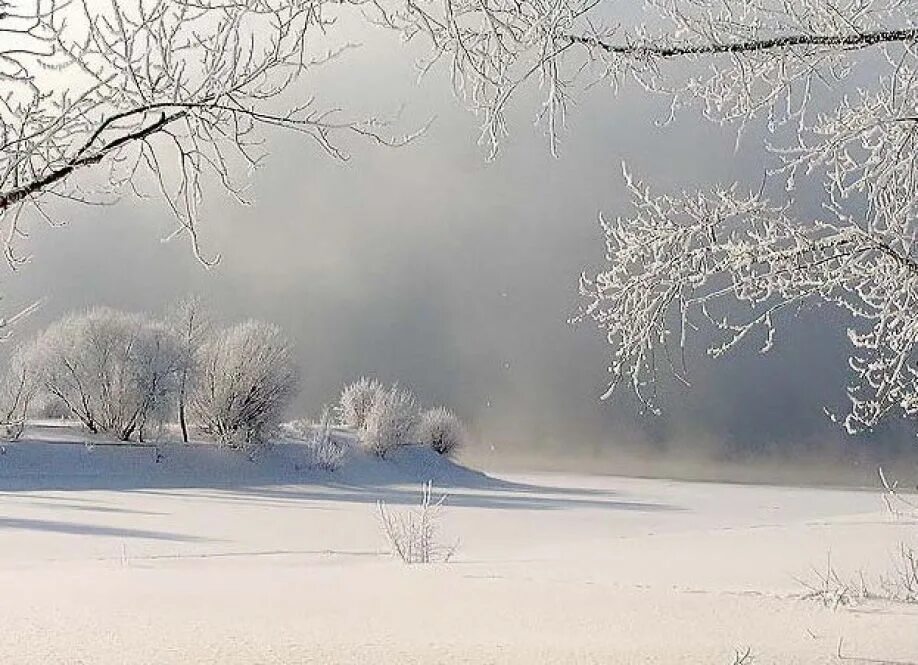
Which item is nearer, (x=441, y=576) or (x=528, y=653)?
(x=528, y=653)

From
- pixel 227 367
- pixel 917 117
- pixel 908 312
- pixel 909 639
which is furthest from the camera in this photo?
pixel 227 367

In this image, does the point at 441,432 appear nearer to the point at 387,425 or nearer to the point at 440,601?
the point at 387,425

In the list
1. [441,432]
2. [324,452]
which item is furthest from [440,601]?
[441,432]

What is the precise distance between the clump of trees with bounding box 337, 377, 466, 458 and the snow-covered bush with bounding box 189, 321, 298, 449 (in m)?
5.88

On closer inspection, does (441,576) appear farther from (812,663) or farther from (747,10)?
(747,10)

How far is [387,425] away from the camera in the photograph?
1793 inches

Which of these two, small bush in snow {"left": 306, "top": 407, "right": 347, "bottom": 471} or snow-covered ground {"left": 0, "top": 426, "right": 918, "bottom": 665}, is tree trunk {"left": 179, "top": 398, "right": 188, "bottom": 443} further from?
snow-covered ground {"left": 0, "top": 426, "right": 918, "bottom": 665}

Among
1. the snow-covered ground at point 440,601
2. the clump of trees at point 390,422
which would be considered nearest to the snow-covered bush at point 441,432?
the clump of trees at point 390,422

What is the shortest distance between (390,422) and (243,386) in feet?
30.2

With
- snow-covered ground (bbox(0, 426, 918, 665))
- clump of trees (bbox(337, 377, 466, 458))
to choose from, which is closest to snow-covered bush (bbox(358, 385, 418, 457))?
clump of trees (bbox(337, 377, 466, 458))

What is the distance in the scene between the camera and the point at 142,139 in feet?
7.80

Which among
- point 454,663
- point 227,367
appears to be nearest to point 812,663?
point 454,663

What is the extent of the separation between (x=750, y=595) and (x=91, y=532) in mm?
11599

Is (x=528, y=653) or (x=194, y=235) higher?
(x=194, y=235)
